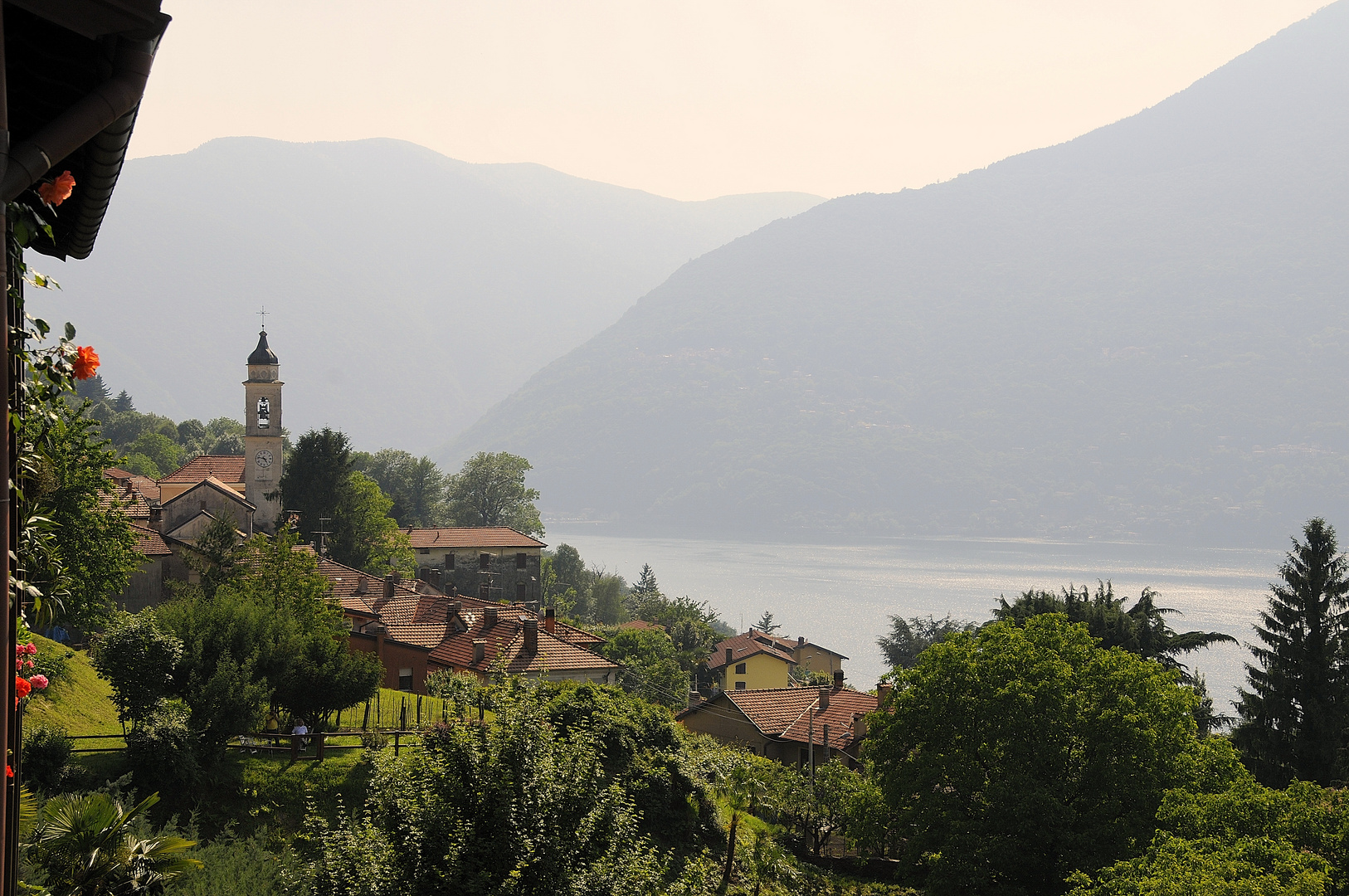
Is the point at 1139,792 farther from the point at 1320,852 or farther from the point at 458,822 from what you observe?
the point at 458,822

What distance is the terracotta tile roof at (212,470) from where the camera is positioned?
71.2m

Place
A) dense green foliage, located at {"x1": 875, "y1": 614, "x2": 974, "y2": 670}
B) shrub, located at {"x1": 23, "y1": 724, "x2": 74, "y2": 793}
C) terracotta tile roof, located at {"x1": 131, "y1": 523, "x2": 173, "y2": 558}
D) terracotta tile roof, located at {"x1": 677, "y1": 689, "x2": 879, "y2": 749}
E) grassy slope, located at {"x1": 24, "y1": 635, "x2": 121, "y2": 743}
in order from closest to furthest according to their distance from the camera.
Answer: shrub, located at {"x1": 23, "y1": 724, "x2": 74, "y2": 793} < grassy slope, located at {"x1": 24, "y1": 635, "x2": 121, "y2": 743} < terracotta tile roof, located at {"x1": 131, "y1": 523, "x2": 173, "y2": 558} < terracotta tile roof, located at {"x1": 677, "y1": 689, "x2": 879, "y2": 749} < dense green foliage, located at {"x1": 875, "y1": 614, "x2": 974, "y2": 670}

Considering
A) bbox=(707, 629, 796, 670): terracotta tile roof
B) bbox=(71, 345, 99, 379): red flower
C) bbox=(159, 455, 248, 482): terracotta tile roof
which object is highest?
bbox=(159, 455, 248, 482): terracotta tile roof

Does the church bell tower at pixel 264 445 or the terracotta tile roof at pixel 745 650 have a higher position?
the church bell tower at pixel 264 445

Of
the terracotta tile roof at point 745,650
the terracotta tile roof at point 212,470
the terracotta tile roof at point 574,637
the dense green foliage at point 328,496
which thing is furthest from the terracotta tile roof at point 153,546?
the terracotta tile roof at point 745,650

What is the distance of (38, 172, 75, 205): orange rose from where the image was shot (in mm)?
4578

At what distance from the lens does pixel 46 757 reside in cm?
2198

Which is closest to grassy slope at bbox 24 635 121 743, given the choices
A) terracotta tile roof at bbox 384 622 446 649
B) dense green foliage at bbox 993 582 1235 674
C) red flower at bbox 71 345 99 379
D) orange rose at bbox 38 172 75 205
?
terracotta tile roof at bbox 384 622 446 649

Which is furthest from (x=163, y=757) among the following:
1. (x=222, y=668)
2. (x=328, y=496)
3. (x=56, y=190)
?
(x=328, y=496)

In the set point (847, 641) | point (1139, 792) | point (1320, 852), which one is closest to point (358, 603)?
point (1139, 792)

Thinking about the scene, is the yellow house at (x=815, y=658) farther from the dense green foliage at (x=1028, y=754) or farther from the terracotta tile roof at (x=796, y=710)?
the dense green foliage at (x=1028, y=754)

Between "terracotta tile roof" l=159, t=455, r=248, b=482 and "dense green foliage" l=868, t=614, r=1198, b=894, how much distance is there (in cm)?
5528

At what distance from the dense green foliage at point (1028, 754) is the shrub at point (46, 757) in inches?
781

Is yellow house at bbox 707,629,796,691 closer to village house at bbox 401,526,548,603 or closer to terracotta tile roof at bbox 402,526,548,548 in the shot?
village house at bbox 401,526,548,603
